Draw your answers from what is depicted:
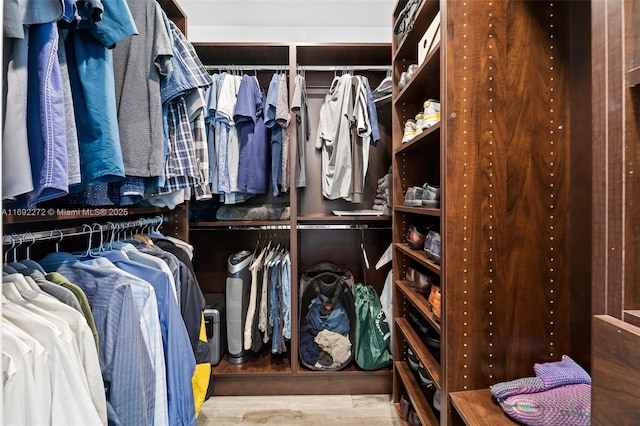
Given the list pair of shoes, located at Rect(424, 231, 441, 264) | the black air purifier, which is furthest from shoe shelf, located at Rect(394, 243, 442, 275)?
the black air purifier

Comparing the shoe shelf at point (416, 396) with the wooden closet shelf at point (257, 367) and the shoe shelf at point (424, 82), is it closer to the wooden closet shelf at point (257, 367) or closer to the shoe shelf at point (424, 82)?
the wooden closet shelf at point (257, 367)

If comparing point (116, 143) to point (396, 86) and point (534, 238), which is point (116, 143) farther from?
point (396, 86)

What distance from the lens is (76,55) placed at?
855 millimetres

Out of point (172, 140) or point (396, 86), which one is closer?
point (172, 140)

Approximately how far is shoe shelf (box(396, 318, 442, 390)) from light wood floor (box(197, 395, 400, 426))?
1.66 feet

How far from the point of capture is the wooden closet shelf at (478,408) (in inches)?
35.6

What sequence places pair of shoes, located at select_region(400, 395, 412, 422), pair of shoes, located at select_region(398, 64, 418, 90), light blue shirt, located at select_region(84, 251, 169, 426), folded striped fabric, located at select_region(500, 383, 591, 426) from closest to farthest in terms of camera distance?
folded striped fabric, located at select_region(500, 383, 591, 426) < light blue shirt, located at select_region(84, 251, 169, 426) < pair of shoes, located at select_region(398, 64, 418, 90) < pair of shoes, located at select_region(400, 395, 412, 422)

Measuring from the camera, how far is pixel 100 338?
909mm

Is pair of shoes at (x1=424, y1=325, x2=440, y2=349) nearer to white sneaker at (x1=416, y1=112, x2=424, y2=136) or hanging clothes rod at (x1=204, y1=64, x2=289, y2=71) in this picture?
white sneaker at (x1=416, y1=112, x2=424, y2=136)

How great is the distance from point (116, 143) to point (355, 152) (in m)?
1.39

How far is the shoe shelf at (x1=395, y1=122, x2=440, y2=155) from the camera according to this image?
1200mm

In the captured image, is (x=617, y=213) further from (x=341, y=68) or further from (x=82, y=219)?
(x=341, y=68)

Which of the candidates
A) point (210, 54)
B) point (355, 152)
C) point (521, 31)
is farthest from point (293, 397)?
point (210, 54)

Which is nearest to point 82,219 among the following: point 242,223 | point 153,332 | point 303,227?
point 153,332
